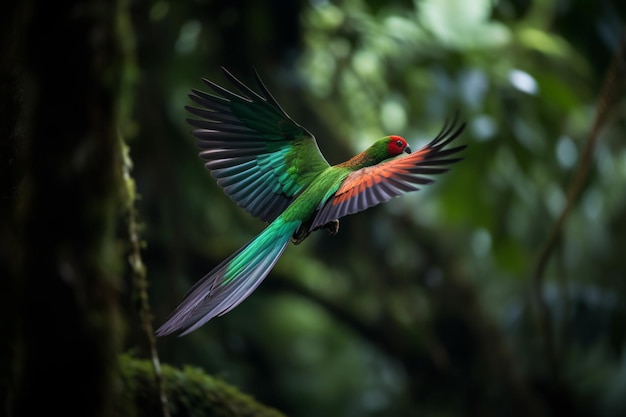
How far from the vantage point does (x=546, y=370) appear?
16.3 feet

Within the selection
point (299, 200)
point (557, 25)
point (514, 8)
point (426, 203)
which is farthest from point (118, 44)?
point (426, 203)

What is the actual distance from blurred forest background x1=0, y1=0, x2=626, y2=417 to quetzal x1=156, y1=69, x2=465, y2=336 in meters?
0.29

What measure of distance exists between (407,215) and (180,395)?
2852mm

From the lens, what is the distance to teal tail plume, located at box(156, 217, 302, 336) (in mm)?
1002

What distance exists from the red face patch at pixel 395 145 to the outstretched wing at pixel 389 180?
105mm

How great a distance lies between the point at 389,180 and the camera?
1.09 m

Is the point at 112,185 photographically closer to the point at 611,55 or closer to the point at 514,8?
the point at 514,8

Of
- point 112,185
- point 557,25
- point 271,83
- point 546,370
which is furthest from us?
point 546,370

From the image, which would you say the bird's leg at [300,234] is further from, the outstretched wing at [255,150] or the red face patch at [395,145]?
the red face patch at [395,145]

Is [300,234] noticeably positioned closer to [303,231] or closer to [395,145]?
[303,231]

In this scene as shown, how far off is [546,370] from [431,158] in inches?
168

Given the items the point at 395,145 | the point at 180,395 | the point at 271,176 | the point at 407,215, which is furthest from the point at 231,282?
the point at 407,215


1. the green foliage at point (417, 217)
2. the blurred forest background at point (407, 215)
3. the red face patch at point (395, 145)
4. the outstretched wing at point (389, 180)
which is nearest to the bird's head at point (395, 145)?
the red face patch at point (395, 145)

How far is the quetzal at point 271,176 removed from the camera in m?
1.04
